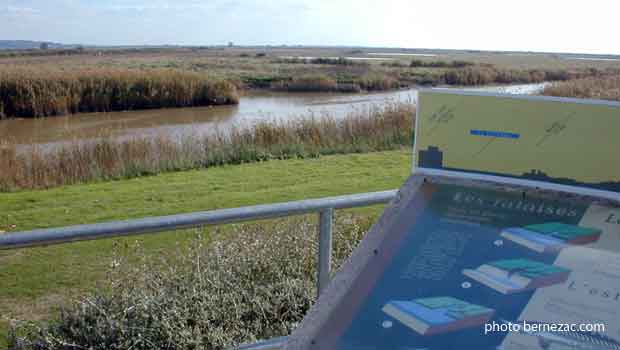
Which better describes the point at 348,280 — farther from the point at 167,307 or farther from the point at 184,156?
the point at 184,156

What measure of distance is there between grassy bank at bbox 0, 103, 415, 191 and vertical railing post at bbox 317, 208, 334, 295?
814cm

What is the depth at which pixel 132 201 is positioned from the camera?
8461 mm

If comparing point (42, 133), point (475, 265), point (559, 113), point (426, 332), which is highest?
point (559, 113)

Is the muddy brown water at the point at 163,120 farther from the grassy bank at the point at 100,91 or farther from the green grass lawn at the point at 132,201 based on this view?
the green grass lawn at the point at 132,201

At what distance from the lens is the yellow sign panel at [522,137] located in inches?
87.5

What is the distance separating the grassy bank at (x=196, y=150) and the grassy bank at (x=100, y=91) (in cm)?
1358

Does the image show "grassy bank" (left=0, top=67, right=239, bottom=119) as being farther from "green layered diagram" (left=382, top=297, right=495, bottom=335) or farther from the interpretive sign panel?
"green layered diagram" (left=382, top=297, right=495, bottom=335)

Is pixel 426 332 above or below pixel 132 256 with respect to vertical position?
above

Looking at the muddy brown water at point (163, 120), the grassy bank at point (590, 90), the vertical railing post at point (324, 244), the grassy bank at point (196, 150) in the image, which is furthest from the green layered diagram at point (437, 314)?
the grassy bank at point (590, 90)

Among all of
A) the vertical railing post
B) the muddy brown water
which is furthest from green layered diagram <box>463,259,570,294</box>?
the muddy brown water

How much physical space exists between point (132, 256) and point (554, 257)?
297 cm

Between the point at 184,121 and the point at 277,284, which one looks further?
the point at 184,121

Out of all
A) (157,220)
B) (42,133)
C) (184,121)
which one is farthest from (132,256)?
(184,121)

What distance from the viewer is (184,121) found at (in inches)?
940
